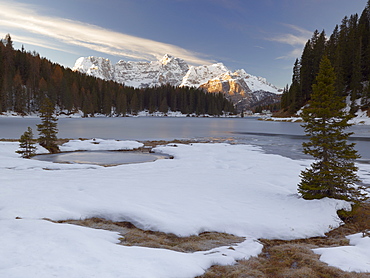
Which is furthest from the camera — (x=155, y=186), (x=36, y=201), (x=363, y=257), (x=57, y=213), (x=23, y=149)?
(x=23, y=149)

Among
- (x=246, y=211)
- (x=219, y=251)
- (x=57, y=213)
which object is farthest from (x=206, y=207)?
(x=57, y=213)

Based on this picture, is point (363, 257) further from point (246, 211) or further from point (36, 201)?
point (36, 201)

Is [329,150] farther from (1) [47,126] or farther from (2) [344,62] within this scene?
(2) [344,62]

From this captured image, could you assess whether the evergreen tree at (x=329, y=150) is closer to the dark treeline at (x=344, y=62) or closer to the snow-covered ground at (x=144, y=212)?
the snow-covered ground at (x=144, y=212)

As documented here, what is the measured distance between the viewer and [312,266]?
5711mm

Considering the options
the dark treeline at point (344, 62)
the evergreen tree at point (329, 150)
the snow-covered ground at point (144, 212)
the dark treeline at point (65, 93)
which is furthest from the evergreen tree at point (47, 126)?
the dark treeline at point (344, 62)

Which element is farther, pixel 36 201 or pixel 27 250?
pixel 36 201

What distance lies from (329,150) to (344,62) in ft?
298

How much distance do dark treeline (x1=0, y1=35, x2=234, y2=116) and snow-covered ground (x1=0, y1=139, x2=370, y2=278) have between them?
258 ft

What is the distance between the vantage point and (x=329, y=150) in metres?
11.1

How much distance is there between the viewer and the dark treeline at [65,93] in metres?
103

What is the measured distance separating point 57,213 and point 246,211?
22.3 feet

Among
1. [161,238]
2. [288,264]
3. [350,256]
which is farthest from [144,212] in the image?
[350,256]

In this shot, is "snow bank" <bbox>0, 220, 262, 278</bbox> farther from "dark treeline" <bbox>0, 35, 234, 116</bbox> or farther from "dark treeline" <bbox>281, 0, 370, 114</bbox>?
"dark treeline" <bbox>0, 35, 234, 116</bbox>
